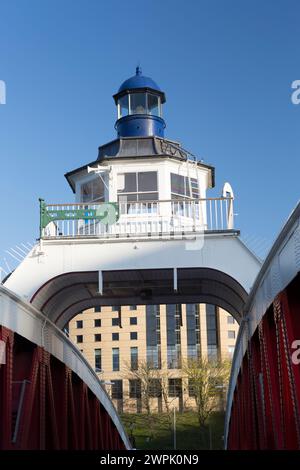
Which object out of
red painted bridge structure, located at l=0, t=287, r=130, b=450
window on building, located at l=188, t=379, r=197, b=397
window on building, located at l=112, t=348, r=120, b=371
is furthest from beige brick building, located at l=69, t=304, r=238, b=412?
red painted bridge structure, located at l=0, t=287, r=130, b=450

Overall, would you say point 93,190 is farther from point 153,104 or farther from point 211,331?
point 211,331

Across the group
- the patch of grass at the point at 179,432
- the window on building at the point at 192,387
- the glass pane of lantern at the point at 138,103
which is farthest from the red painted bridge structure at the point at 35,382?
the window on building at the point at 192,387

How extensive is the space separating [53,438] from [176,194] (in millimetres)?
16609

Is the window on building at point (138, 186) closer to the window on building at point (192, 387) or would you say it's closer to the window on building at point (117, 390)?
the window on building at point (192, 387)

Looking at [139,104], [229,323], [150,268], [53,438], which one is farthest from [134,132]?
[229,323]

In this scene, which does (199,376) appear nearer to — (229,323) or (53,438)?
(229,323)

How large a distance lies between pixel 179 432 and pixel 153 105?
7189 cm

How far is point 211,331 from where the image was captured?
121625 mm

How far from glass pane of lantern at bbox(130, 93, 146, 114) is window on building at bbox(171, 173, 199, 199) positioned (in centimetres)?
525

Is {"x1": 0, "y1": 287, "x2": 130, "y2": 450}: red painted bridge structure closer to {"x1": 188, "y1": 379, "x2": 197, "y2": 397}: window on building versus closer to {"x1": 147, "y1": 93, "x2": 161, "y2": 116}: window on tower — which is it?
{"x1": 147, "y1": 93, "x2": 161, "y2": 116}: window on tower

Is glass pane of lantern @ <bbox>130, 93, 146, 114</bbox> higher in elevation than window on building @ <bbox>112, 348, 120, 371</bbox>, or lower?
lower

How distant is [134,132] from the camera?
109 ft

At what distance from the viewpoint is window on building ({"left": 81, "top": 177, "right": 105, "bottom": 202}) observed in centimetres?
3050

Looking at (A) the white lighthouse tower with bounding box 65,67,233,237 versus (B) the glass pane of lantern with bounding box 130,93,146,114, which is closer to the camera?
(A) the white lighthouse tower with bounding box 65,67,233,237
